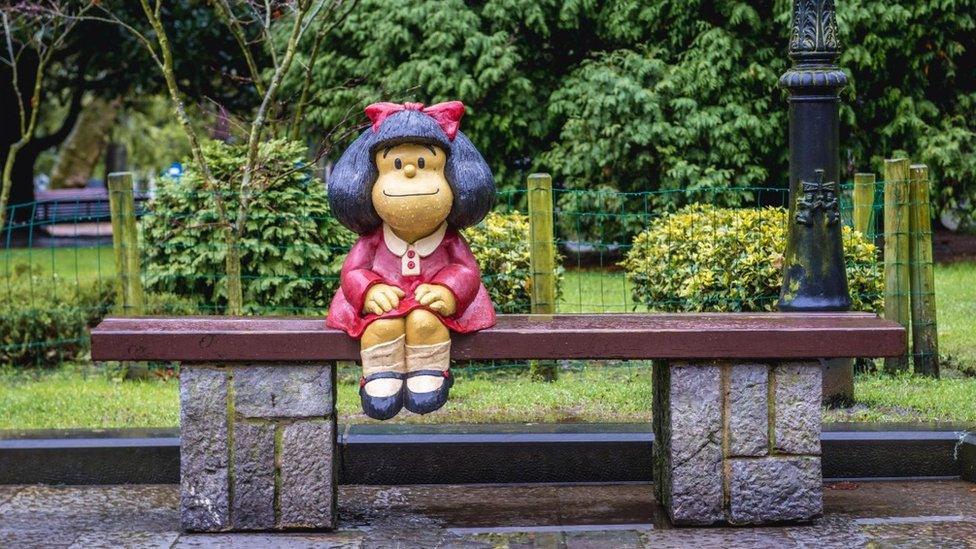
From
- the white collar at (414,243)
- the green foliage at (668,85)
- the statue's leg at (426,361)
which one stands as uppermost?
the green foliage at (668,85)

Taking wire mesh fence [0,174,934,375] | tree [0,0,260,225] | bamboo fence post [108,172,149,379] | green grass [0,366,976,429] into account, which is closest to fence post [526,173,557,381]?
wire mesh fence [0,174,934,375]

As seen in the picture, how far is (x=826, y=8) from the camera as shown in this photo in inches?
258

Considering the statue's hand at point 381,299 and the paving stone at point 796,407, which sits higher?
the statue's hand at point 381,299

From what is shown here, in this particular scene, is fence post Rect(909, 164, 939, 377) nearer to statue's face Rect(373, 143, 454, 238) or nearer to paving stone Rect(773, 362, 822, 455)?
paving stone Rect(773, 362, 822, 455)

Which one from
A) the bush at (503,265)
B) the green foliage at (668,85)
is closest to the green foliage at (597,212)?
the green foliage at (668,85)

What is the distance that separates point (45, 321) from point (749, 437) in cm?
562

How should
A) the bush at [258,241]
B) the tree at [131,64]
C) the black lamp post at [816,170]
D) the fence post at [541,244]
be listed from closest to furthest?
the black lamp post at [816,170] → the fence post at [541,244] → the bush at [258,241] → the tree at [131,64]

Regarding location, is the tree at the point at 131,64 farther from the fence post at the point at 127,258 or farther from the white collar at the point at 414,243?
the white collar at the point at 414,243

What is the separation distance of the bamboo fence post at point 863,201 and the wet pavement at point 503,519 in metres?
2.57

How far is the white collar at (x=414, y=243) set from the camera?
5.16 m

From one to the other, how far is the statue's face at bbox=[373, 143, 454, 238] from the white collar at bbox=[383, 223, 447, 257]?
3 cm

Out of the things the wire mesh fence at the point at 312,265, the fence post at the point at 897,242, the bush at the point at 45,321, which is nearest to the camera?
the fence post at the point at 897,242

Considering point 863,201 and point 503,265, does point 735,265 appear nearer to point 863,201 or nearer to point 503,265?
point 863,201

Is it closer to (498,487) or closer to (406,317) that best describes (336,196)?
(406,317)
